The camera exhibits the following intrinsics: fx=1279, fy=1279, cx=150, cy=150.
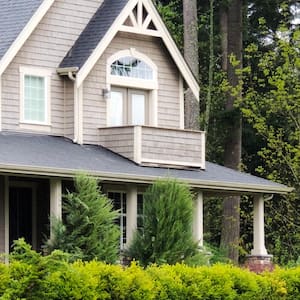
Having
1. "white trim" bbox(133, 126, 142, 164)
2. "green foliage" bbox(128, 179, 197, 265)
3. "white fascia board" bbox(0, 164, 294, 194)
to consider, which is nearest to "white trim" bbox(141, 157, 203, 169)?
"white trim" bbox(133, 126, 142, 164)

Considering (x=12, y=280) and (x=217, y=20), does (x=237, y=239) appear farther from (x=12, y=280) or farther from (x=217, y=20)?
(x=12, y=280)

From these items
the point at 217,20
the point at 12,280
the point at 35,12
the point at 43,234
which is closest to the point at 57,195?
the point at 43,234

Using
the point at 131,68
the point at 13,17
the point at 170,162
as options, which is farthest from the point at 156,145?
the point at 13,17

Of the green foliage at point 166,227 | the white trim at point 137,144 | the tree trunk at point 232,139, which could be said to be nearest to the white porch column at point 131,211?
the green foliage at point 166,227

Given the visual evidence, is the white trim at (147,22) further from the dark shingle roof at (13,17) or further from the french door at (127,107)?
the dark shingle roof at (13,17)

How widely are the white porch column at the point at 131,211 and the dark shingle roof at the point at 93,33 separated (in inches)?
134

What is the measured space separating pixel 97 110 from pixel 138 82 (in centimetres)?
153

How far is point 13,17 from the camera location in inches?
1215

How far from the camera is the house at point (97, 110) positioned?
95.9ft

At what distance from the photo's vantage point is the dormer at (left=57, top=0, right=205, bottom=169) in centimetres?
3064

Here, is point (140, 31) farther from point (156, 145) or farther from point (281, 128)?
point (281, 128)

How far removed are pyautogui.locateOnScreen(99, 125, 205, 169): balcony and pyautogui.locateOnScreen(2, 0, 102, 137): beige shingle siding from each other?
1136mm

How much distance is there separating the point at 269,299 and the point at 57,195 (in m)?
5.61

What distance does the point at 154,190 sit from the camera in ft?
92.2
